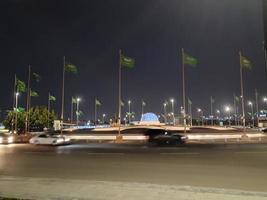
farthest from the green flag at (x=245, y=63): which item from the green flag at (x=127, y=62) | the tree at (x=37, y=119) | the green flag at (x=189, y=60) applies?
the tree at (x=37, y=119)

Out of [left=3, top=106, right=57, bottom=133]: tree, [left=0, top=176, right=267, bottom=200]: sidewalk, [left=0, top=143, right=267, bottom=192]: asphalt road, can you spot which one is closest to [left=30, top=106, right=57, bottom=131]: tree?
[left=3, top=106, right=57, bottom=133]: tree

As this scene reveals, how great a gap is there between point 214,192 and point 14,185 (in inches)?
260

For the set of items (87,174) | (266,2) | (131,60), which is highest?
(131,60)

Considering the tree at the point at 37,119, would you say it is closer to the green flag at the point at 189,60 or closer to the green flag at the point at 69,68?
the green flag at the point at 69,68

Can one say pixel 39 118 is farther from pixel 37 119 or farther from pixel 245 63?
pixel 245 63

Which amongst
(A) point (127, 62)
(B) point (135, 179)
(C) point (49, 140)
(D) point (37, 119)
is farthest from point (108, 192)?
(D) point (37, 119)

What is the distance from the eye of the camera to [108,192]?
412 inches

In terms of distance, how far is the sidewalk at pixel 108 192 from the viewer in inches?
382

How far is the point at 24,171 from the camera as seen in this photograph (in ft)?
53.8

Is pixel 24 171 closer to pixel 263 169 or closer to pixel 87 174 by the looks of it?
pixel 87 174

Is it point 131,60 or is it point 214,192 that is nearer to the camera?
point 214,192

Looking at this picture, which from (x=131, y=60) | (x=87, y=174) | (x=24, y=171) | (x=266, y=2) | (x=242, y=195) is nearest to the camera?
(x=266, y=2)

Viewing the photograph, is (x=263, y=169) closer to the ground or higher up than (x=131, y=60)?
closer to the ground

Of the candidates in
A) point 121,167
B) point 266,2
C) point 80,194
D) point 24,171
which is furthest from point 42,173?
point 266,2
